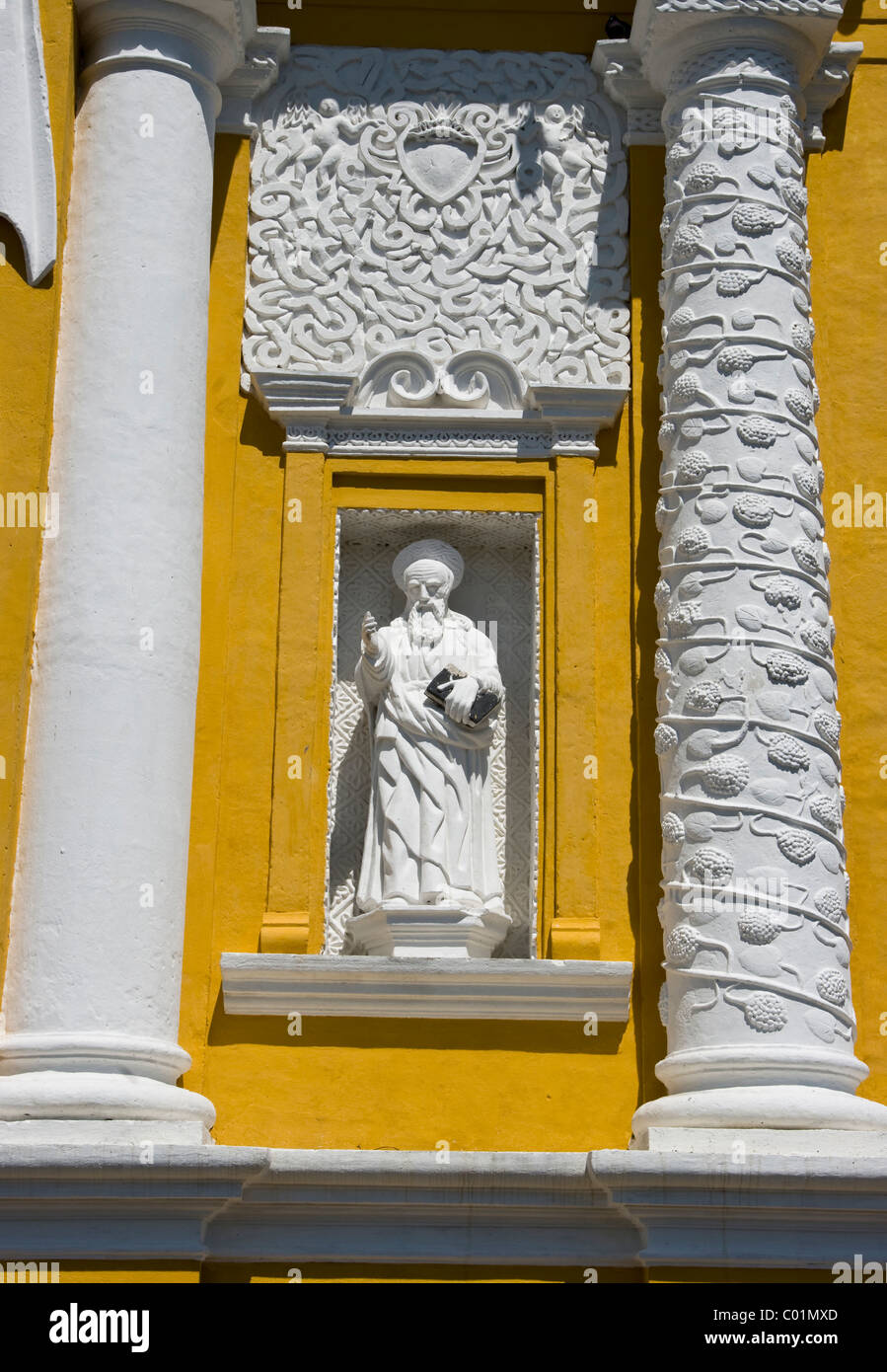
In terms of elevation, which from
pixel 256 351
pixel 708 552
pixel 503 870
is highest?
pixel 256 351

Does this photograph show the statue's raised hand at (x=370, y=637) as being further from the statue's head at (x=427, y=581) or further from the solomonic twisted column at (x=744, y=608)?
the solomonic twisted column at (x=744, y=608)

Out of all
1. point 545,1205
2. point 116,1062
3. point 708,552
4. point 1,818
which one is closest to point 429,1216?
point 545,1205

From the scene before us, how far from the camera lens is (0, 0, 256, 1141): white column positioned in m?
6.30

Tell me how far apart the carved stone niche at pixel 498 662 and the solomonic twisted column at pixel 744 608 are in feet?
2.23

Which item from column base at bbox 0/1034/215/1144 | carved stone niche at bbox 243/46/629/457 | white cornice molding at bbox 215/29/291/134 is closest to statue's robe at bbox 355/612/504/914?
carved stone niche at bbox 243/46/629/457

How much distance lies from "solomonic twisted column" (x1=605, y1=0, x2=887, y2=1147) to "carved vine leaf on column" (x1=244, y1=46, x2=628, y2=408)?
314 mm

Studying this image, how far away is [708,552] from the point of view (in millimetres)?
7000

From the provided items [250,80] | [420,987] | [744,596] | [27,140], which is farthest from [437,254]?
[420,987]

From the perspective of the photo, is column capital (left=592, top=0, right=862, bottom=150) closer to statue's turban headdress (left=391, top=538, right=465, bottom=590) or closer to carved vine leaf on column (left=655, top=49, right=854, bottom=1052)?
carved vine leaf on column (left=655, top=49, right=854, bottom=1052)

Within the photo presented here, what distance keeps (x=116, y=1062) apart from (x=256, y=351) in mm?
2887

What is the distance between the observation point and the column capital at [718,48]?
755cm

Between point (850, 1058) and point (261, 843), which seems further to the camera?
point (261, 843)

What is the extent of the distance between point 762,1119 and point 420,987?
129cm
